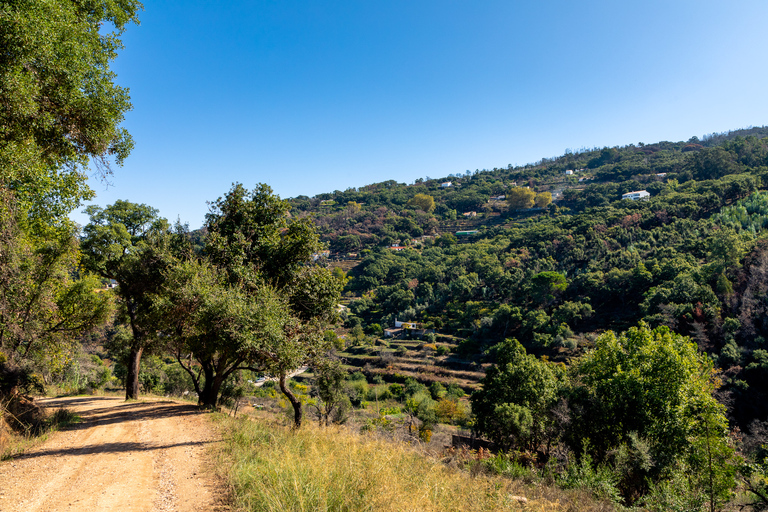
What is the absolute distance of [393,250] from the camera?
92000mm

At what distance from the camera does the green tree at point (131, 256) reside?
42.8ft

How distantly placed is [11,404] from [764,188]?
88508 mm

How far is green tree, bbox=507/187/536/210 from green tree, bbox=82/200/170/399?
103 m

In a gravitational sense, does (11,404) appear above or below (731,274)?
below

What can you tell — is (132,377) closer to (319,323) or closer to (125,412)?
(125,412)

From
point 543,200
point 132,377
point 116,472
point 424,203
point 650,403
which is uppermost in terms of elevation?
point 424,203

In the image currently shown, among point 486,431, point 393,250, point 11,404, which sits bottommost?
point 486,431

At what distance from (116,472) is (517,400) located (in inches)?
678

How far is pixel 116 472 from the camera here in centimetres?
579

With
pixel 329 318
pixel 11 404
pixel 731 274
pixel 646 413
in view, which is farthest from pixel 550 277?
pixel 11 404

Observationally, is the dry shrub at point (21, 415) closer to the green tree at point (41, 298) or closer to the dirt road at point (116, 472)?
the dirt road at point (116, 472)

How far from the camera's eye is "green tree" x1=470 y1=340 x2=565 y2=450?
16172mm

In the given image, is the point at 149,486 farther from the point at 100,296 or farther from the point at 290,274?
the point at 100,296

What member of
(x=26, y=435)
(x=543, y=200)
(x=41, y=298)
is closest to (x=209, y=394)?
(x=26, y=435)
